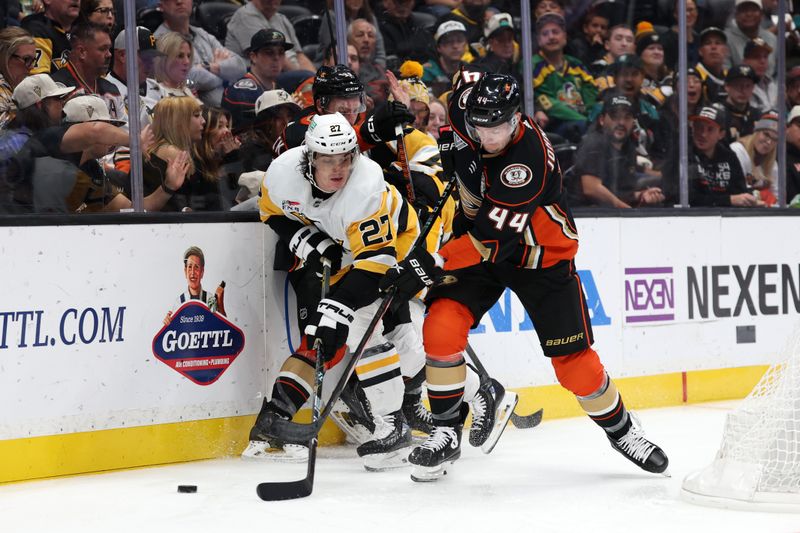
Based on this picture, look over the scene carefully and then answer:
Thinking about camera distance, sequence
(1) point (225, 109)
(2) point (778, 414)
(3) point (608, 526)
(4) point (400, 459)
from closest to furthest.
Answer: (3) point (608, 526), (2) point (778, 414), (4) point (400, 459), (1) point (225, 109)

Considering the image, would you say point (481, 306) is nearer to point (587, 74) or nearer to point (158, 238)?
point (158, 238)

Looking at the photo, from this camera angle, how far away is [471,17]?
15.6 ft

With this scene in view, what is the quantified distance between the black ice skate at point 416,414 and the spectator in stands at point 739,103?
2.48 meters

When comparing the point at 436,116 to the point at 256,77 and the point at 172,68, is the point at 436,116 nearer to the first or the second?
the point at 256,77

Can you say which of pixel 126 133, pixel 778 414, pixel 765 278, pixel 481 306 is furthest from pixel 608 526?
pixel 765 278

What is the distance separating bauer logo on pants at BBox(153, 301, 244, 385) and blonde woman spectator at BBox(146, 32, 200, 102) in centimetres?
78

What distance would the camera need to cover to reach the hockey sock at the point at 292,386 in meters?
3.53

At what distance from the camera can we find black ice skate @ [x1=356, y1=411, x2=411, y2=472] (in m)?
3.46

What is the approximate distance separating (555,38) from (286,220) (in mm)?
1951

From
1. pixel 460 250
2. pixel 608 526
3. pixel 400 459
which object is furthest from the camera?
pixel 400 459

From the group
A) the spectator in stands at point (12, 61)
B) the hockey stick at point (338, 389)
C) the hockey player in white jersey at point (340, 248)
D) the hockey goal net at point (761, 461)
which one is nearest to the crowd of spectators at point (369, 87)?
the spectator in stands at point (12, 61)

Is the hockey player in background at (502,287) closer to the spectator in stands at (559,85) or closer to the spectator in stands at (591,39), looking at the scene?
the spectator in stands at (559,85)

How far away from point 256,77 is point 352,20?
0.48 metres

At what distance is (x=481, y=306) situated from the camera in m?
3.29
